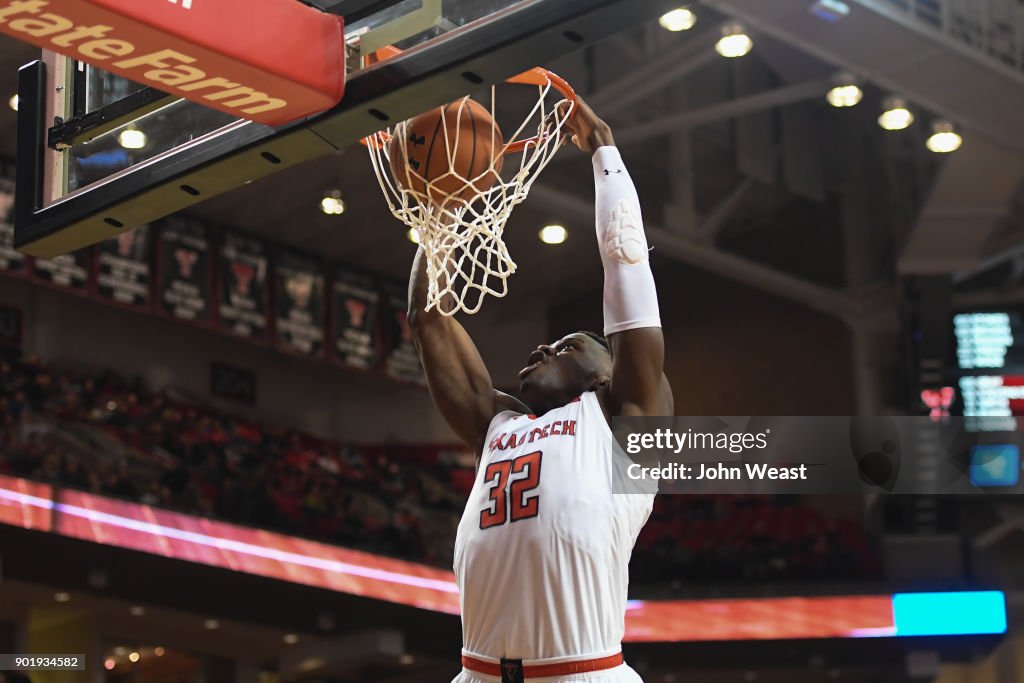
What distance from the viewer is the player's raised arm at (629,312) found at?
3.94m

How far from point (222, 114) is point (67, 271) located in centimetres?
1139

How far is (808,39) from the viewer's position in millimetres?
11539

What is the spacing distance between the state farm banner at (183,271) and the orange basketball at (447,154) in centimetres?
1169

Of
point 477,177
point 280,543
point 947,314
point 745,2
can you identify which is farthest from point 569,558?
point 947,314

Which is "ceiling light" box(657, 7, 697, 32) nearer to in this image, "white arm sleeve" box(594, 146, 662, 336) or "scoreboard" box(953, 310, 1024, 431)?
"scoreboard" box(953, 310, 1024, 431)

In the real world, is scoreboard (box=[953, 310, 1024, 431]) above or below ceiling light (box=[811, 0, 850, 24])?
below

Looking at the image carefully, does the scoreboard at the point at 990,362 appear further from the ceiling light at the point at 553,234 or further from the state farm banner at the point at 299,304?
the state farm banner at the point at 299,304

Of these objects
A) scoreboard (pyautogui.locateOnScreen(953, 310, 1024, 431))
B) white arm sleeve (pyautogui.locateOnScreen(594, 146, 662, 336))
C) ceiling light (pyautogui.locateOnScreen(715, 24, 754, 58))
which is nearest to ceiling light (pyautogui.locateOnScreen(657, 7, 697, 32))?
ceiling light (pyautogui.locateOnScreen(715, 24, 754, 58))

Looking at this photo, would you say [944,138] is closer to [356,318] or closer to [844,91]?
[844,91]

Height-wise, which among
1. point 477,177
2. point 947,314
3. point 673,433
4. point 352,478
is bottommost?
point 673,433

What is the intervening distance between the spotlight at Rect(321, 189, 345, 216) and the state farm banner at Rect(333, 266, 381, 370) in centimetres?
125

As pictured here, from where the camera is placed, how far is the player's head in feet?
14.3

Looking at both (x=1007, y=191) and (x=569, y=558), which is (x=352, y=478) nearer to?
(x=1007, y=191)

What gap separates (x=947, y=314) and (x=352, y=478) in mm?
6925
